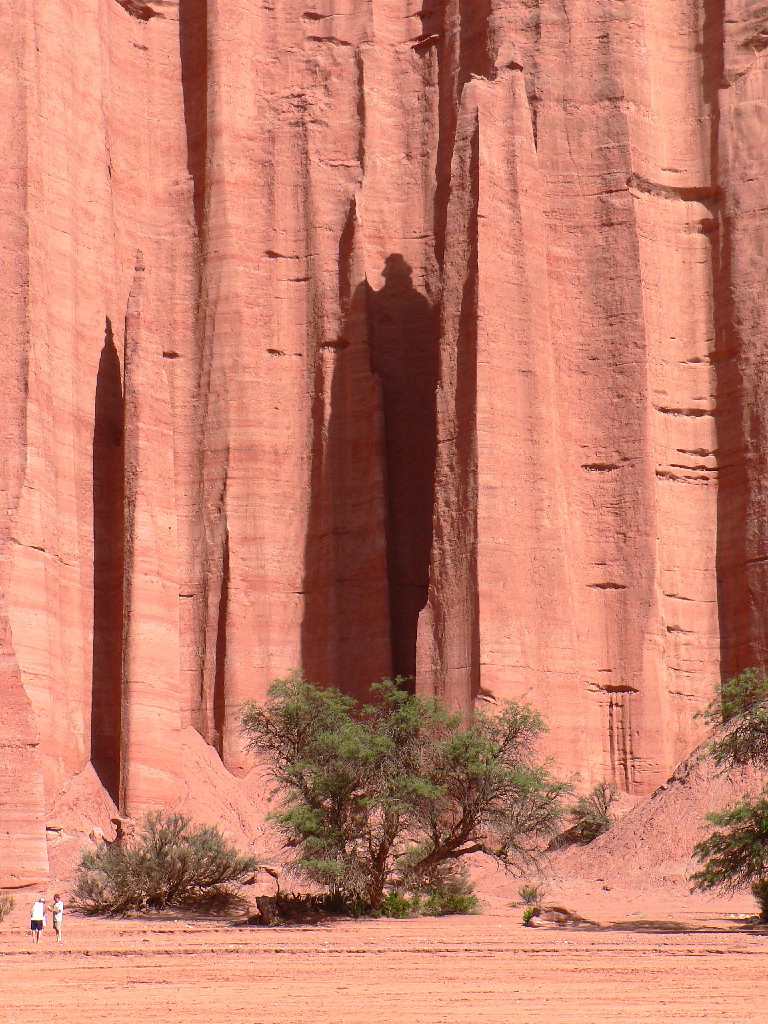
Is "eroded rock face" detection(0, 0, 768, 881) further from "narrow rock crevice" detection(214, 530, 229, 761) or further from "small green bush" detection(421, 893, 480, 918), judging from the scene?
"small green bush" detection(421, 893, 480, 918)

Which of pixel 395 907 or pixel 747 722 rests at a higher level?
pixel 747 722

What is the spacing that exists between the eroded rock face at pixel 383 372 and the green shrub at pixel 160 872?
452 centimetres

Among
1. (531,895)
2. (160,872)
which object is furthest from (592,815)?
(160,872)

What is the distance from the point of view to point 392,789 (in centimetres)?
2486

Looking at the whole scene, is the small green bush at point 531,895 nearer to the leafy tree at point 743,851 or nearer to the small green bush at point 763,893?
the leafy tree at point 743,851

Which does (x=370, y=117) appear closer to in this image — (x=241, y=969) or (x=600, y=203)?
(x=600, y=203)

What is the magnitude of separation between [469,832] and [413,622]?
11.0 metres

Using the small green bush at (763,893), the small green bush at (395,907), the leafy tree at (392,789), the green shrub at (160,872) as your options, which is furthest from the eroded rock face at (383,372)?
the small green bush at (763,893)

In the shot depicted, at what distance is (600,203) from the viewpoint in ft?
120

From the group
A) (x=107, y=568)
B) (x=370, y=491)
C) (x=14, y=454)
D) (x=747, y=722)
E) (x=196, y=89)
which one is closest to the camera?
(x=747, y=722)

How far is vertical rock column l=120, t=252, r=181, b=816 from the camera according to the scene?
32.5 metres

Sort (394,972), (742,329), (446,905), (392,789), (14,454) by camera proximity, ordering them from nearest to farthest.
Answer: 1. (394,972)
2. (392,789)
3. (446,905)
4. (14,454)
5. (742,329)

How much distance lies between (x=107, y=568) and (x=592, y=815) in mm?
10666

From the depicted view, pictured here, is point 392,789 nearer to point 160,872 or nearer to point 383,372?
point 160,872
